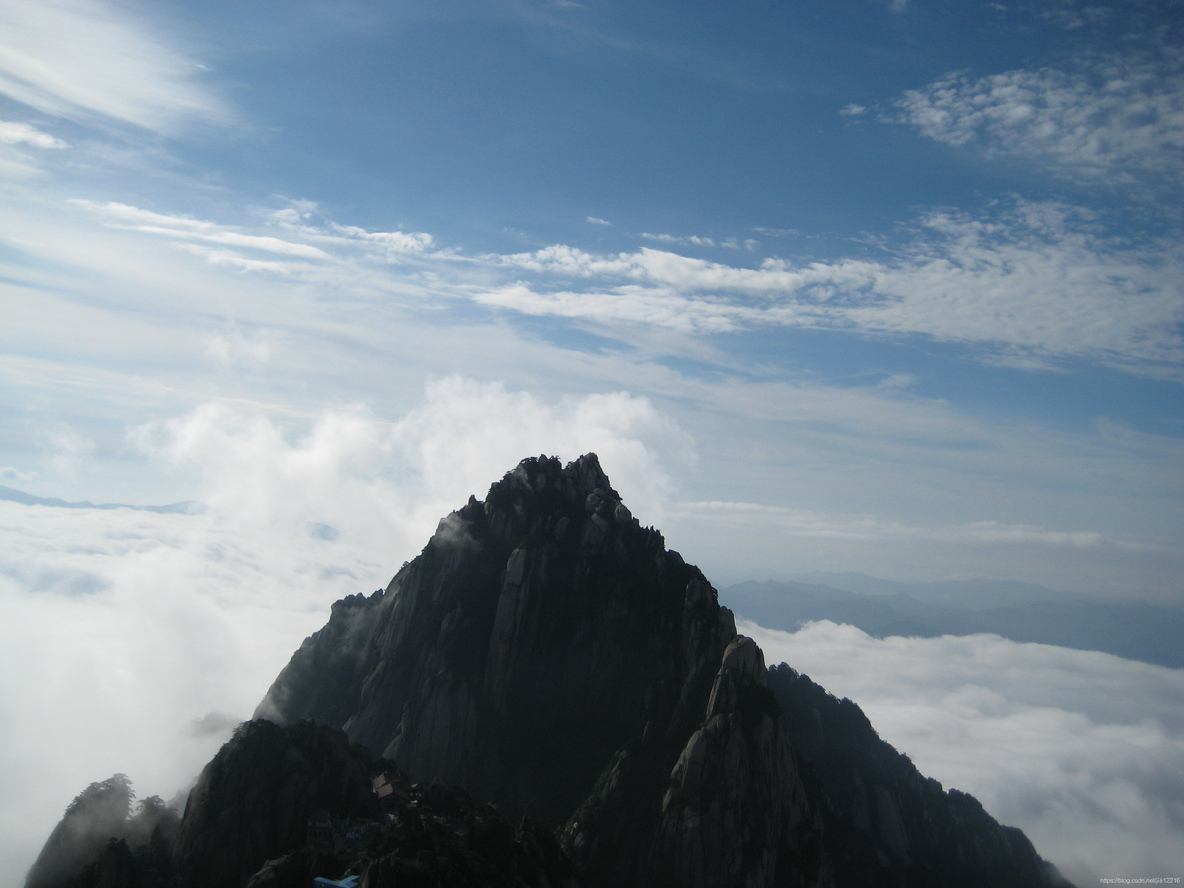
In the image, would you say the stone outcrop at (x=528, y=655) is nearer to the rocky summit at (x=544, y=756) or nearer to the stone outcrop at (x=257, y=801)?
the rocky summit at (x=544, y=756)

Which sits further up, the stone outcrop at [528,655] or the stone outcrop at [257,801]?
the stone outcrop at [528,655]

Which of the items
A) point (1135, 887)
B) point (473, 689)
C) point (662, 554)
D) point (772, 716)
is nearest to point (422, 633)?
point (473, 689)

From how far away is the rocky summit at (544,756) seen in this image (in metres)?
56.1

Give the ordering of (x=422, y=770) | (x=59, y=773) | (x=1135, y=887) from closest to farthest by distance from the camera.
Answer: (x=422, y=770), (x=59, y=773), (x=1135, y=887)

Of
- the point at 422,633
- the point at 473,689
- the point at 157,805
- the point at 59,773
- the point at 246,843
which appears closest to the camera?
the point at 246,843

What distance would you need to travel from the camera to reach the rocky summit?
56125 mm

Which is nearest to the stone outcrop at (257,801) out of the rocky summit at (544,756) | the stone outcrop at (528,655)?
the rocky summit at (544,756)

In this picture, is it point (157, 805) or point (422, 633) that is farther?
point (422, 633)

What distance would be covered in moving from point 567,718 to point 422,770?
686 inches

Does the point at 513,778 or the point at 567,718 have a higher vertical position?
the point at 567,718

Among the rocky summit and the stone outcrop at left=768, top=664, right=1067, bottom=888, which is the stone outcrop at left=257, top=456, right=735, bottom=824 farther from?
the stone outcrop at left=768, top=664, right=1067, bottom=888

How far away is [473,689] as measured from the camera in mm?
86938

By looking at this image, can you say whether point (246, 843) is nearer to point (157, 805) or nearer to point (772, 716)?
point (157, 805)

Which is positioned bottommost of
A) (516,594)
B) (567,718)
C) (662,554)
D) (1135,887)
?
(1135,887)
